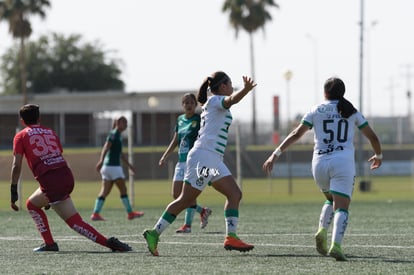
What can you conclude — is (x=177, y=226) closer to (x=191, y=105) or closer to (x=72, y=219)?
(x=191, y=105)

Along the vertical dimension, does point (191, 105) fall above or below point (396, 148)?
above

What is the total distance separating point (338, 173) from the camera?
1099 cm

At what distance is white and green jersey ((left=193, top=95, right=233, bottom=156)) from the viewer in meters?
11.7

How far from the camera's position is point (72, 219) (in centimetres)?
1245

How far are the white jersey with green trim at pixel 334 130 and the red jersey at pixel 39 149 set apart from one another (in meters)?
3.27

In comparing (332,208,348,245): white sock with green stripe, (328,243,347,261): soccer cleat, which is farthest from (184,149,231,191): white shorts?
(328,243,347,261): soccer cleat

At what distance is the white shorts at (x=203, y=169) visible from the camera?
11719mm

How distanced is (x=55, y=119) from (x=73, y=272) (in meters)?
58.6

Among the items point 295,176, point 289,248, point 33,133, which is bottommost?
point 295,176

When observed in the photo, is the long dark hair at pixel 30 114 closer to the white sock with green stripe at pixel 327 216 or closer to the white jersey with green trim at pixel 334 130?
the white jersey with green trim at pixel 334 130

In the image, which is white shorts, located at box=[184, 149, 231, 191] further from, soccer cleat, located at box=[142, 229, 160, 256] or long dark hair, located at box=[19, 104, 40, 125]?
long dark hair, located at box=[19, 104, 40, 125]

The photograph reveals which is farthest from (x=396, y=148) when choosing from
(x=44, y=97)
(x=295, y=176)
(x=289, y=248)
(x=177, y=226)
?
(x=289, y=248)

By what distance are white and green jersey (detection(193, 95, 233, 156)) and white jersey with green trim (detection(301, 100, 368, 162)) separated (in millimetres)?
1129

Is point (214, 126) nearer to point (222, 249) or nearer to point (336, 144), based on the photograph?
point (336, 144)
